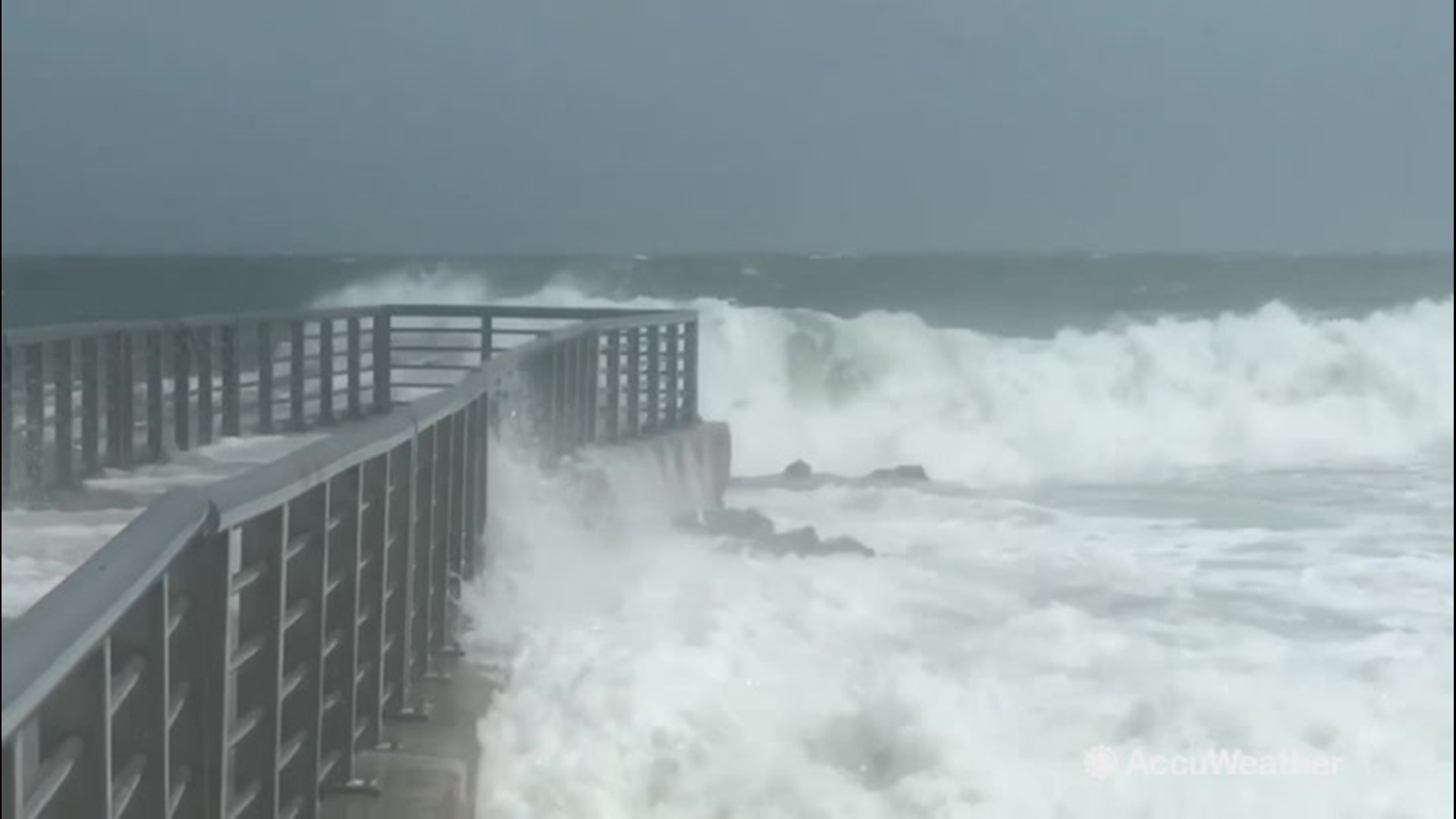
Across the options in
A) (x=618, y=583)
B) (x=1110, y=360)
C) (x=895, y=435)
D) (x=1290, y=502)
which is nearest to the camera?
(x=618, y=583)

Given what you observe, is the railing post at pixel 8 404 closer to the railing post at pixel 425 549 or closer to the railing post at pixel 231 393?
the railing post at pixel 425 549

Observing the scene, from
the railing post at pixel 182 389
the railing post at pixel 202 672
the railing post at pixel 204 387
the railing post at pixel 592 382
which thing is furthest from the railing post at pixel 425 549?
the railing post at pixel 592 382

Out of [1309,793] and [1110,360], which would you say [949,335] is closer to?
[1110,360]

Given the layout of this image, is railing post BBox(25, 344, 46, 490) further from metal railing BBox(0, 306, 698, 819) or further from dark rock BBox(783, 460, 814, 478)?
dark rock BBox(783, 460, 814, 478)

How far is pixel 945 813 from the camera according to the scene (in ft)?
13.0

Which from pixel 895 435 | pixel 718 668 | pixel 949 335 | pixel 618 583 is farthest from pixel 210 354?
pixel 949 335

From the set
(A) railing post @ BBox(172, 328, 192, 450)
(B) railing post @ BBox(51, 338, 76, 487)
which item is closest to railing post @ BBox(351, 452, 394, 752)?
(B) railing post @ BBox(51, 338, 76, 487)

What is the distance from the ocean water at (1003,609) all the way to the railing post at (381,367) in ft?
3.27

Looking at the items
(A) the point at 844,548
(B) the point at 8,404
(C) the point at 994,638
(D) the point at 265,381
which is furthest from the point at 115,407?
(A) the point at 844,548

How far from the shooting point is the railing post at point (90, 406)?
499 centimetres

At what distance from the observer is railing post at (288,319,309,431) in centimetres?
642

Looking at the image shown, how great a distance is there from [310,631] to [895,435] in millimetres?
9522

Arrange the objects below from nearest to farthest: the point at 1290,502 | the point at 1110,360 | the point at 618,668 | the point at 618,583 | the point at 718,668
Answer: the point at 618,668 → the point at 718,668 → the point at 618,583 → the point at 1290,502 → the point at 1110,360

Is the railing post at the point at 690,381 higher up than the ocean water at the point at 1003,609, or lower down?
higher up
